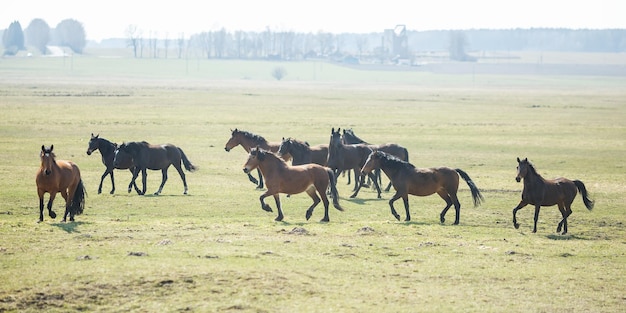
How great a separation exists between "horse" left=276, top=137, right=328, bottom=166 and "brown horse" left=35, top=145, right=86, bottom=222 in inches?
251

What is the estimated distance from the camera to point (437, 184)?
18891 mm

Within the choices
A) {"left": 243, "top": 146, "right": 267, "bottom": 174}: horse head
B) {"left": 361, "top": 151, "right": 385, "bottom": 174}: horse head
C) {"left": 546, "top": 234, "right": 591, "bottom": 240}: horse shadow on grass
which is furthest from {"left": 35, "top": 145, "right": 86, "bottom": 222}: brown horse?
{"left": 546, "top": 234, "right": 591, "bottom": 240}: horse shadow on grass

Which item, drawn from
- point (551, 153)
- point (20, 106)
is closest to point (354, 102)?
point (20, 106)

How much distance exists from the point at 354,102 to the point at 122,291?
214 feet

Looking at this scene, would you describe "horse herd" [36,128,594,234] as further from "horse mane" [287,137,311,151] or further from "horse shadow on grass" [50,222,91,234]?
"horse mane" [287,137,311,151]

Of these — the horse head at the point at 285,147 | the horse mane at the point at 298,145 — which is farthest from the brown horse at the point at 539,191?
the horse mane at the point at 298,145

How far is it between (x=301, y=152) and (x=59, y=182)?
315 inches

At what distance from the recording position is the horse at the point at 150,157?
76.9 feet

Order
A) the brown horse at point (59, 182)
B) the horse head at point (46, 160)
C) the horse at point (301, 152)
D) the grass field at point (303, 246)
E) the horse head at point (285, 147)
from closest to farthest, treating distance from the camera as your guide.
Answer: the grass field at point (303, 246) < the horse head at point (46, 160) < the brown horse at point (59, 182) < the horse head at point (285, 147) < the horse at point (301, 152)

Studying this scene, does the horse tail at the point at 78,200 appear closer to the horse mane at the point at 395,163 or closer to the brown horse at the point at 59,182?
the brown horse at the point at 59,182

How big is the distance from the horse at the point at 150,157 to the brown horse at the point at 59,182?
5193 millimetres

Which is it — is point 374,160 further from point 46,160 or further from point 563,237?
point 46,160

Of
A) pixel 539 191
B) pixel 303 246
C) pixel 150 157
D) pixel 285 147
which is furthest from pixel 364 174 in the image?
pixel 150 157

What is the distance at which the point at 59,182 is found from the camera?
672 inches
